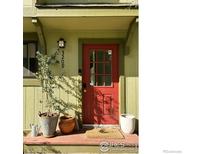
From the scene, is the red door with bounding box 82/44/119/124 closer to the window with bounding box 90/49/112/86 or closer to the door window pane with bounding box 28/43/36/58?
the window with bounding box 90/49/112/86

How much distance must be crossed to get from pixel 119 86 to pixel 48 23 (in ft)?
7.00

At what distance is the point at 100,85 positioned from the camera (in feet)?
18.1

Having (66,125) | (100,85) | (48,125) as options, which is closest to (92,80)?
(100,85)

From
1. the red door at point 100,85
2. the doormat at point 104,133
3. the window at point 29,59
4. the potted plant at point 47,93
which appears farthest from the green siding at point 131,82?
the window at point 29,59

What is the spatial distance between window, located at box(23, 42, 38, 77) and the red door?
117cm

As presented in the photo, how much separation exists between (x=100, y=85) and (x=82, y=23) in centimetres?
153

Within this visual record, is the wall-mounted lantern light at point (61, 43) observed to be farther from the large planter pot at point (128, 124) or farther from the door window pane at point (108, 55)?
the large planter pot at point (128, 124)

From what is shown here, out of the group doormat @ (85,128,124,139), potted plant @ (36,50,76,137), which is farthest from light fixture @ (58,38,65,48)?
doormat @ (85,128,124,139)

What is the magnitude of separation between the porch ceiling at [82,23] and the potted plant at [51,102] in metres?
0.64

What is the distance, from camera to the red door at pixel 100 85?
5.49 metres
